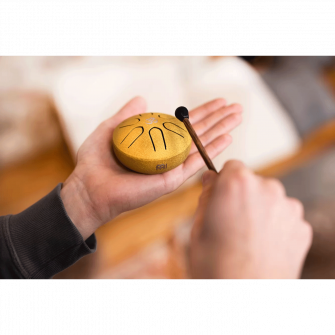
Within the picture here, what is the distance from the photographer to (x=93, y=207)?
771 mm

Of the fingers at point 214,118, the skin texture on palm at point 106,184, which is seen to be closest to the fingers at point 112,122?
the skin texture on palm at point 106,184

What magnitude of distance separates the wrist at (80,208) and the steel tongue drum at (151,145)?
6.4 inches

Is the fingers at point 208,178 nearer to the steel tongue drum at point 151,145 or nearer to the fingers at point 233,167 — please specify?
the fingers at point 233,167

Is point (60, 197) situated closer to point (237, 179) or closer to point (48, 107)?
point (237, 179)

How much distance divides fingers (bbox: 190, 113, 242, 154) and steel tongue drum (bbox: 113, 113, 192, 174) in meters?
0.15

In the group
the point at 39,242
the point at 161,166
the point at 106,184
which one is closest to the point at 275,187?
the point at 161,166

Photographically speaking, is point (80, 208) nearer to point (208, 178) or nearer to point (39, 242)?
point (39, 242)

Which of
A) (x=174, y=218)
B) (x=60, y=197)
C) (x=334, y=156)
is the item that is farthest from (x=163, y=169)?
(x=334, y=156)

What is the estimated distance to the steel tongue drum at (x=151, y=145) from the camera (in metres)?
0.72

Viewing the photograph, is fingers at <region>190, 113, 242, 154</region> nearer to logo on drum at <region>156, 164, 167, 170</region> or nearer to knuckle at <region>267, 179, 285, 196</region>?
logo on drum at <region>156, 164, 167, 170</region>

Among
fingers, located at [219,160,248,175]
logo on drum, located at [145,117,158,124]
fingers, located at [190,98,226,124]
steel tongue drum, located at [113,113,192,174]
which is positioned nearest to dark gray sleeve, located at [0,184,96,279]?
steel tongue drum, located at [113,113,192,174]

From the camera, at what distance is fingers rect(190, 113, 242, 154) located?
3.01 feet

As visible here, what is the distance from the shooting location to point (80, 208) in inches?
30.0

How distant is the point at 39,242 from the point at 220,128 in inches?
27.7
